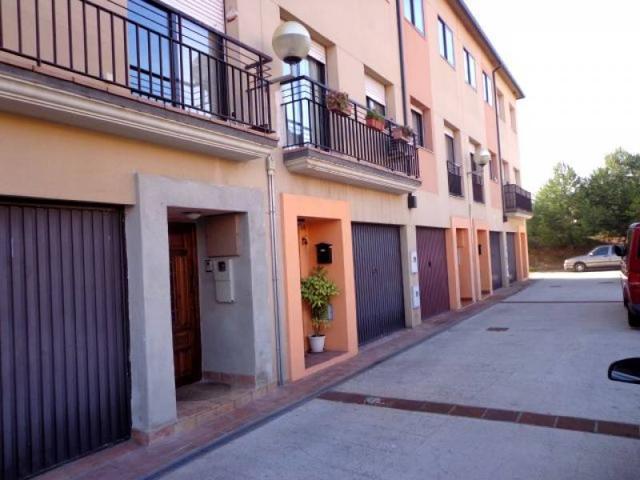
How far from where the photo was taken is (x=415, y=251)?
1110 cm

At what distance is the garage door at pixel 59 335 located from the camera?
402cm

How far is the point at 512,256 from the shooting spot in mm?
22719

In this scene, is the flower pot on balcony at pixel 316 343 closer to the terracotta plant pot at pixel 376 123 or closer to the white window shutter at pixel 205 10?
the terracotta plant pot at pixel 376 123

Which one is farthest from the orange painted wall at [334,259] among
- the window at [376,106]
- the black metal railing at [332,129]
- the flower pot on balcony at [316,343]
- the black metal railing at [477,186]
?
the black metal railing at [477,186]

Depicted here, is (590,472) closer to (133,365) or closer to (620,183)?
(133,365)

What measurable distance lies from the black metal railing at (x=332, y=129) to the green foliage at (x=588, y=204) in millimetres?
28409

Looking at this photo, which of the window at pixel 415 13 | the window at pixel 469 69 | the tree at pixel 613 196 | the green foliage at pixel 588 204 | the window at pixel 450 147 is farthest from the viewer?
the green foliage at pixel 588 204

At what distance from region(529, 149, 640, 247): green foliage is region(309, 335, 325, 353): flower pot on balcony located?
3079 centimetres

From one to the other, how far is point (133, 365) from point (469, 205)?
12660mm

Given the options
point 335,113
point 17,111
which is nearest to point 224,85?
point 335,113

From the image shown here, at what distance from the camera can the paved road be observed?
3961mm

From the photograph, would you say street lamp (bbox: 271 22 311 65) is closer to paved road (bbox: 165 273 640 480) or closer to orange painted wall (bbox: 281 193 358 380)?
orange painted wall (bbox: 281 193 358 380)

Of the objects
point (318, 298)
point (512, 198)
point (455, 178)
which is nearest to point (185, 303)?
point (318, 298)

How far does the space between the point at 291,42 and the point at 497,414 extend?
507 centimetres
